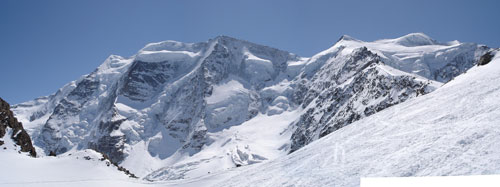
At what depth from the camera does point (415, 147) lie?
13.4 m

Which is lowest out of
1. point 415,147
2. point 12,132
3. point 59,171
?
point 59,171

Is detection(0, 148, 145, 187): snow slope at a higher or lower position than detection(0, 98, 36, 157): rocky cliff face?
lower

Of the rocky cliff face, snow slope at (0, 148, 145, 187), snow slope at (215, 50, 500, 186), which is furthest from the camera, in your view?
the rocky cliff face

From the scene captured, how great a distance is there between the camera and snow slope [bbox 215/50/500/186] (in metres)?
10.9

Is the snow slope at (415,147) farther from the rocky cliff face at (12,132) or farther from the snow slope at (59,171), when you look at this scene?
the rocky cliff face at (12,132)

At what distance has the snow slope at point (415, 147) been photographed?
10.9 meters

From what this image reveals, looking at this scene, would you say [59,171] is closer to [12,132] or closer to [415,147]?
[12,132]

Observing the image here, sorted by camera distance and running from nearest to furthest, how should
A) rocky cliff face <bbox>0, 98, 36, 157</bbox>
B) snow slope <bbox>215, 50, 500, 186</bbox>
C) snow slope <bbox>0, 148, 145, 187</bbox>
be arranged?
snow slope <bbox>215, 50, 500, 186</bbox>, snow slope <bbox>0, 148, 145, 187</bbox>, rocky cliff face <bbox>0, 98, 36, 157</bbox>

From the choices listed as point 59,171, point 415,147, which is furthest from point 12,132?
point 415,147

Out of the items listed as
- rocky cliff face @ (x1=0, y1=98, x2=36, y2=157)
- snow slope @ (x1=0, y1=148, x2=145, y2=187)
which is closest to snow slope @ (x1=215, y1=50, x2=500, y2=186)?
snow slope @ (x1=0, y1=148, x2=145, y2=187)

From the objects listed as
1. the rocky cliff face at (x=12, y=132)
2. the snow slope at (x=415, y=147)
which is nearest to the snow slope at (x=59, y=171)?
the rocky cliff face at (x=12, y=132)

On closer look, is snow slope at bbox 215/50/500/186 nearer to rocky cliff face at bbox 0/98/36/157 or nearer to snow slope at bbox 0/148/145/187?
snow slope at bbox 0/148/145/187

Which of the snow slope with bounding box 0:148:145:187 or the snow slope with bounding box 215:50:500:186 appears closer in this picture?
the snow slope with bounding box 215:50:500:186

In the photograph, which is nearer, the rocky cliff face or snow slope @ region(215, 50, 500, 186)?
snow slope @ region(215, 50, 500, 186)
